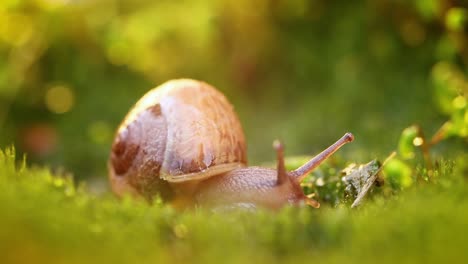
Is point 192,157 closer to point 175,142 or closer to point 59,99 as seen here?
point 175,142

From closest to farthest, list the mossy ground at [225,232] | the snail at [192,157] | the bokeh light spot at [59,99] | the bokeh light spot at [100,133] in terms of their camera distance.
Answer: the mossy ground at [225,232], the snail at [192,157], the bokeh light spot at [100,133], the bokeh light spot at [59,99]

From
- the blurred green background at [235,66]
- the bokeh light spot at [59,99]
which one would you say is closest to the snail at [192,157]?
the blurred green background at [235,66]

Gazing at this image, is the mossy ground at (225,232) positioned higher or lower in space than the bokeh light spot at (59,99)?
lower

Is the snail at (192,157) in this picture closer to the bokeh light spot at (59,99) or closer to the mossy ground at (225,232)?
the mossy ground at (225,232)

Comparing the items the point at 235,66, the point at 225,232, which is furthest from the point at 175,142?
the point at 235,66

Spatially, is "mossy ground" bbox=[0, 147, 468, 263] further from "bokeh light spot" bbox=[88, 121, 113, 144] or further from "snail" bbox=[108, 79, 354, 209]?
"bokeh light spot" bbox=[88, 121, 113, 144]
